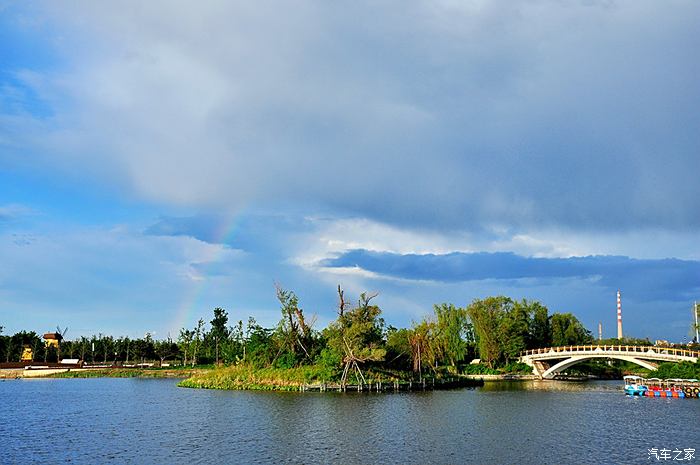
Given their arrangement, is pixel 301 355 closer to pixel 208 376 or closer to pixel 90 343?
pixel 208 376

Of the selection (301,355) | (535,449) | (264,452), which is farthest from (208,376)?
(535,449)

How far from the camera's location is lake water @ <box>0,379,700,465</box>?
3266 cm

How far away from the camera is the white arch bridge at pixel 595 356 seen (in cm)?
8262

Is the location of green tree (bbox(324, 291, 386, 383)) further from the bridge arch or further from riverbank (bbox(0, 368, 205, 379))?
Answer: riverbank (bbox(0, 368, 205, 379))

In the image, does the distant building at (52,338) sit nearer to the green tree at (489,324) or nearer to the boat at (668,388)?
the green tree at (489,324)

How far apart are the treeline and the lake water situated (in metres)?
7.63

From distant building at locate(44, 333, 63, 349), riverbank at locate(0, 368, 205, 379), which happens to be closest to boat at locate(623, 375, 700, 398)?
riverbank at locate(0, 368, 205, 379)

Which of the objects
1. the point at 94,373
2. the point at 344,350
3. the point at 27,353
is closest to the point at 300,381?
the point at 344,350

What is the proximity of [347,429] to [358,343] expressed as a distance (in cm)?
2878

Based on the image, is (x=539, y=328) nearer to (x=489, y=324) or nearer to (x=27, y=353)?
(x=489, y=324)

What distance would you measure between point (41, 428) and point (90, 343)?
370 feet

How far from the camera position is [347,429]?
41250mm

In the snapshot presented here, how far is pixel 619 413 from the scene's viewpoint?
50938mm

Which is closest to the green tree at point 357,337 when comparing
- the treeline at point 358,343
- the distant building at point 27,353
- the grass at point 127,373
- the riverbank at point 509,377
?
the treeline at point 358,343
